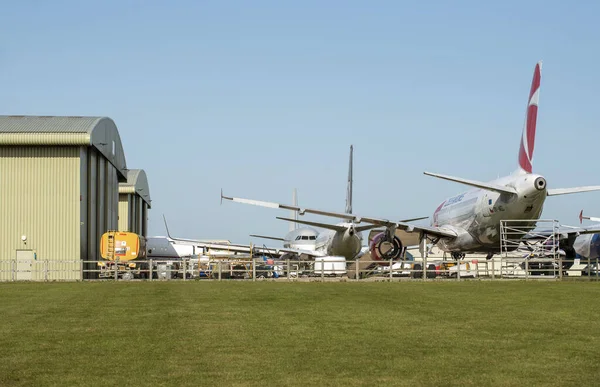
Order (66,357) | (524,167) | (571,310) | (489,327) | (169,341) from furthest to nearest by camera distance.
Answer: (524,167) → (571,310) → (489,327) → (169,341) → (66,357)

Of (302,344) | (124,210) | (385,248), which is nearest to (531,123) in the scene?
(385,248)

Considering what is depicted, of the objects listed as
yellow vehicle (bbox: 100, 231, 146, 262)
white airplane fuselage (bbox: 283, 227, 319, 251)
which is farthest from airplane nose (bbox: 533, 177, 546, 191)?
white airplane fuselage (bbox: 283, 227, 319, 251)

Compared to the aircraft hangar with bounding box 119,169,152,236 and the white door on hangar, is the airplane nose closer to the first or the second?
the white door on hangar

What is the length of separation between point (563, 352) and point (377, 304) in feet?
38.1

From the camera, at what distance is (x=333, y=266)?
195 feet

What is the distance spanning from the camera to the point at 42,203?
5694cm

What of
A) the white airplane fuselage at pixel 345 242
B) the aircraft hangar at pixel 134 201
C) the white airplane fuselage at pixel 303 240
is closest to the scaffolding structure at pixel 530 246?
the white airplane fuselage at pixel 345 242

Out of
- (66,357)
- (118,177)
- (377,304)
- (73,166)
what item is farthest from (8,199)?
(66,357)

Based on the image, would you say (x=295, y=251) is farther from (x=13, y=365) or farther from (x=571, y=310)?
(x=13, y=365)

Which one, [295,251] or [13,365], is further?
[295,251]

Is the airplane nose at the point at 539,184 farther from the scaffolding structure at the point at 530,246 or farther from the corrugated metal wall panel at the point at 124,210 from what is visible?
the corrugated metal wall panel at the point at 124,210

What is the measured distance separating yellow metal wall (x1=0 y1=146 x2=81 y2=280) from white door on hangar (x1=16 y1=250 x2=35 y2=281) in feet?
1.04

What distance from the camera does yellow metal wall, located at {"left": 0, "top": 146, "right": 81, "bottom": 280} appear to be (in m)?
56.6

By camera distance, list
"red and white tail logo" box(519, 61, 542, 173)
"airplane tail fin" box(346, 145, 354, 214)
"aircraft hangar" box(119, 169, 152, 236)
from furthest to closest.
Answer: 1. "aircraft hangar" box(119, 169, 152, 236)
2. "airplane tail fin" box(346, 145, 354, 214)
3. "red and white tail logo" box(519, 61, 542, 173)
